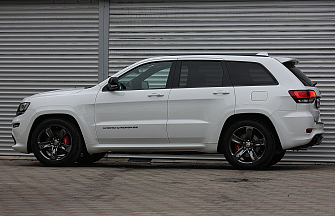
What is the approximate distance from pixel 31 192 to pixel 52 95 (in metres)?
3.34

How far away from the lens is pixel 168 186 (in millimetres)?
7426

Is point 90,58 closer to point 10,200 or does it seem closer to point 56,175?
point 56,175

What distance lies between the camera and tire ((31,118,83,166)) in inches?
389

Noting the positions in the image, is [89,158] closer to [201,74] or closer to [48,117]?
[48,117]

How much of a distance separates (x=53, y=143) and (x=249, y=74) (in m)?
3.43

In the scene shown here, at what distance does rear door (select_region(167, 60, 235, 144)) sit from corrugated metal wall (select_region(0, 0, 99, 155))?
374 cm

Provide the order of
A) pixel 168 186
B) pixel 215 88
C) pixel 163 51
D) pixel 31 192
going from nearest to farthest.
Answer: pixel 31 192 < pixel 168 186 < pixel 215 88 < pixel 163 51

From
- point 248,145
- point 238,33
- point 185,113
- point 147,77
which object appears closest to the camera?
point 248,145

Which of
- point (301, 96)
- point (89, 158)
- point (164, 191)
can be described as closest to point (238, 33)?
point (301, 96)

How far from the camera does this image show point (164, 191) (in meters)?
6.98

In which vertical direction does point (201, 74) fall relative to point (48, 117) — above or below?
above

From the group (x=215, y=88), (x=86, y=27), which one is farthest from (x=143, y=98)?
(x=86, y=27)

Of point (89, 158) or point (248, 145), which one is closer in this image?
point (248, 145)

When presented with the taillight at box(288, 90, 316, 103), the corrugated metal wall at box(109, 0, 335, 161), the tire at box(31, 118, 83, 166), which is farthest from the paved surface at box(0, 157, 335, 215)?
the corrugated metal wall at box(109, 0, 335, 161)
